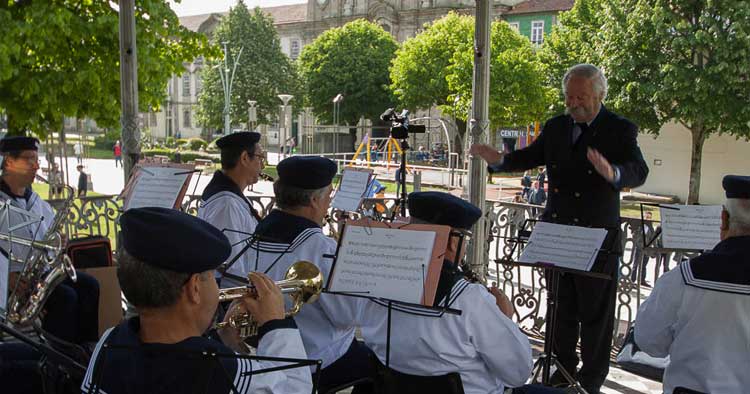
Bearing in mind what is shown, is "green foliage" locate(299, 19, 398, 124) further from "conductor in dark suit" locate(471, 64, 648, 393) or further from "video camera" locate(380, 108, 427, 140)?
"conductor in dark suit" locate(471, 64, 648, 393)

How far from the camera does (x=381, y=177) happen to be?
27281 millimetres

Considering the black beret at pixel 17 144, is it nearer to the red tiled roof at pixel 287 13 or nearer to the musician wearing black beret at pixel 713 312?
the musician wearing black beret at pixel 713 312

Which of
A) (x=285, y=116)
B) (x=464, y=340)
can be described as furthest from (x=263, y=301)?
(x=285, y=116)

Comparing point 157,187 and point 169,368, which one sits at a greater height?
point 157,187

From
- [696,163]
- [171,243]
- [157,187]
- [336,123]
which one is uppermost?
[336,123]

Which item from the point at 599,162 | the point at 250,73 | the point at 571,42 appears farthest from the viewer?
the point at 250,73

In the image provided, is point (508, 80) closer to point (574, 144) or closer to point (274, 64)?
point (274, 64)

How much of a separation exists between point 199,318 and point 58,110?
899cm

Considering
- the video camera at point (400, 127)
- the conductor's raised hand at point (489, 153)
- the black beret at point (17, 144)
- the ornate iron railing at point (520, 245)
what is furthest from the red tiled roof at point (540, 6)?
the black beret at point (17, 144)

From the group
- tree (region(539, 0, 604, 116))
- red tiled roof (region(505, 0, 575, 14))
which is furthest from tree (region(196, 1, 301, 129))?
tree (region(539, 0, 604, 116))

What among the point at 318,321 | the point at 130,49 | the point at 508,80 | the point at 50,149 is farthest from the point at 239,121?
the point at 318,321

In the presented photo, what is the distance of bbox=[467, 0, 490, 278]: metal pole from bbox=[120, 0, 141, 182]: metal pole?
9.85ft

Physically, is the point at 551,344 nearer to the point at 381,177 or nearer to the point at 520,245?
the point at 520,245

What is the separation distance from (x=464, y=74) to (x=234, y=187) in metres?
31.1
